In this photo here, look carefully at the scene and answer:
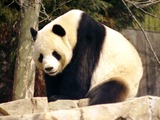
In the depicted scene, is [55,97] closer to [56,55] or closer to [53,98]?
[53,98]

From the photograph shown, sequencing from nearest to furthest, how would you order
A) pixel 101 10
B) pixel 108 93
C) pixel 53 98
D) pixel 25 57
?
pixel 108 93
pixel 53 98
pixel 25 57
pixel 101 10

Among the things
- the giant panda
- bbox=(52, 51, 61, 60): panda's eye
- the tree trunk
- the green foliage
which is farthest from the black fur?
the green foliage

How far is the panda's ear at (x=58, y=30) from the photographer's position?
6.42 metres

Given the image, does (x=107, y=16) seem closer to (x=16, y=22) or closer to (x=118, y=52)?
(x=16, y=22)

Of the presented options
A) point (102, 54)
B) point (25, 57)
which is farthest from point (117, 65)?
point (25, 57)

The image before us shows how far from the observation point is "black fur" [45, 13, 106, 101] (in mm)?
6430

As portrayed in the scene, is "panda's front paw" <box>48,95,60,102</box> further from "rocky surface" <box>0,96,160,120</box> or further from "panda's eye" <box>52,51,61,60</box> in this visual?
"rocky surface" <box>0,96,160,120</box>

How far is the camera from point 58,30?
21.2ft

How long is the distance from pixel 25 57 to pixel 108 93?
183 centimetres

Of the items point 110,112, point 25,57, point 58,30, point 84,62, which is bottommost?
point 110,112

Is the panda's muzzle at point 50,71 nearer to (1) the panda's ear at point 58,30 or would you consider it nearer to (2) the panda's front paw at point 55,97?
(2) the panda's front paw at point 55,97

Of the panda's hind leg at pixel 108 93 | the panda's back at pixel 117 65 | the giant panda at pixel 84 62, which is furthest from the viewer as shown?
the panda's back at pixel 117 65

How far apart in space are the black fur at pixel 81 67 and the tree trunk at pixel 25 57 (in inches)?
42.6

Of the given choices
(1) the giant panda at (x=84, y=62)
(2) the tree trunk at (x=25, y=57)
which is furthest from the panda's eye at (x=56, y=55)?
(2) the tree trunk at (x=25, y=57)
